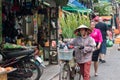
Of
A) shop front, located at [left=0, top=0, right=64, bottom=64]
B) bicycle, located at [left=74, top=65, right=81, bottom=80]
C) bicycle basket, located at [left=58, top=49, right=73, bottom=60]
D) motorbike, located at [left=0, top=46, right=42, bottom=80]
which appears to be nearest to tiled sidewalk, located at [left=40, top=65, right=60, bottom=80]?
shop front, located at [left=0, top=0, right=64, bottom=64]

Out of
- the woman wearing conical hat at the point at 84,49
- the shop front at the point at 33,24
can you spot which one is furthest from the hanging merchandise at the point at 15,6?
the woman wearing conical hat at the point at 84,49

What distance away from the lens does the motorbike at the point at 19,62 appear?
1030 centimetres

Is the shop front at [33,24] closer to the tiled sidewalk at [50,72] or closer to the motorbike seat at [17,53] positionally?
the tiled sidewalk at [50,72]

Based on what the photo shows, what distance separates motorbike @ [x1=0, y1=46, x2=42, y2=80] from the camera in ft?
33.8

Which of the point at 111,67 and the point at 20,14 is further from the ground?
the point at 20,14

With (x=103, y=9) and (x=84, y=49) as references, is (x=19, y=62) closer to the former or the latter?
(x=84, y=49)

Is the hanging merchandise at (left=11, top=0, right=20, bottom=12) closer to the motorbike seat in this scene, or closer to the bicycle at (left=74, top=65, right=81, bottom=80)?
the motorbike seat

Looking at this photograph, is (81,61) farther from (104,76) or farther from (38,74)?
(104,76)

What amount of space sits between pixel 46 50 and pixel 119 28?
24.5 meters

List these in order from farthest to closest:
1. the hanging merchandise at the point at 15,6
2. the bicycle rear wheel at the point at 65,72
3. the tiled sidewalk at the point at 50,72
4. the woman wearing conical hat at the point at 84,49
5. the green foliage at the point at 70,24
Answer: the green foliage at the point at 70,24 < the hanging merchandise at the point at 15,6 < the tiled sidewalk at the point at 50,72 < the bicycle rear wheel at the point at 65,72 < the woman wearing conical hat at the point at 84,49

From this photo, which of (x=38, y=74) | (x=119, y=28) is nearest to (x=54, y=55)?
(x=38, y=74)

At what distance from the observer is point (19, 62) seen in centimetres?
1047

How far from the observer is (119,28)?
38688 millimetres

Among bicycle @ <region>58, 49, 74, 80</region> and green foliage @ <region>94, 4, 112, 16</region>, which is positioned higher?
bicycle @ <region>58, 49, 74, 80</region>
